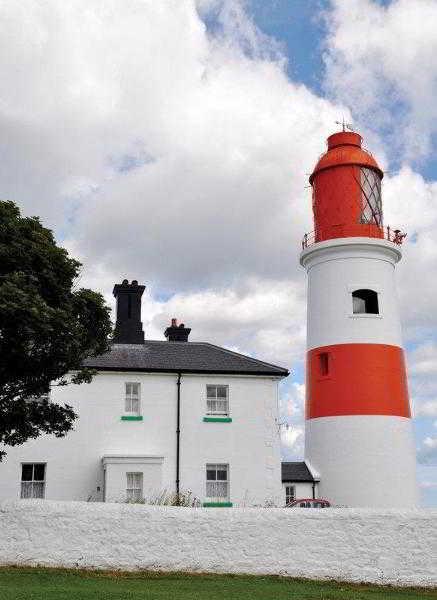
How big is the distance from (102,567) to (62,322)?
16.2ft

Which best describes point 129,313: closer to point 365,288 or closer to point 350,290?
point 350,290

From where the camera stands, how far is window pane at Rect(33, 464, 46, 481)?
23438 millimetres

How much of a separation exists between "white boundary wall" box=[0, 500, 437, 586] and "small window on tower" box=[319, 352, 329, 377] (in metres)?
10.2

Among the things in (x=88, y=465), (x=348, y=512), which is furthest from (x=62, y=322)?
(x=88, y=465)

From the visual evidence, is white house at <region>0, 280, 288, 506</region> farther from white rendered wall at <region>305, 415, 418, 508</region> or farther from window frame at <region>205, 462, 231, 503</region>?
white rendered wall at <region>305, 415, 418, 508</region>

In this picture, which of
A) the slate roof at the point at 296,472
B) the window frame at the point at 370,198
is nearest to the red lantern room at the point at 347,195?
the window frame at the point at 370,198

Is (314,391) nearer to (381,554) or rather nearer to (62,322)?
(381,554)

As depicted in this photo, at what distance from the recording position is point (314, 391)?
1030 inches

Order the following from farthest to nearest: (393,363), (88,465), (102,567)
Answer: (393,363), (88,465), (102,567)

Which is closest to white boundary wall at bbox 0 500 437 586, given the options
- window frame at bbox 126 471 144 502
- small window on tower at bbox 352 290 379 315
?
window frame at bbox 126 471 144 502

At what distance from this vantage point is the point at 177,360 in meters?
25.6

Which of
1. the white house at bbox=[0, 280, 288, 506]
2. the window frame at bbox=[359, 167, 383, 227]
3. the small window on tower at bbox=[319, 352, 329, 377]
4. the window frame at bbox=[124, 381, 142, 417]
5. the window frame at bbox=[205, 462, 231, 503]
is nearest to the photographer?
the white house at bbox=[0, 280, 288, 506]

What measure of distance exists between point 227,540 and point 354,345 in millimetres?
11439

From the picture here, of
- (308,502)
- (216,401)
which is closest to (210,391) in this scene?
(216,401)
